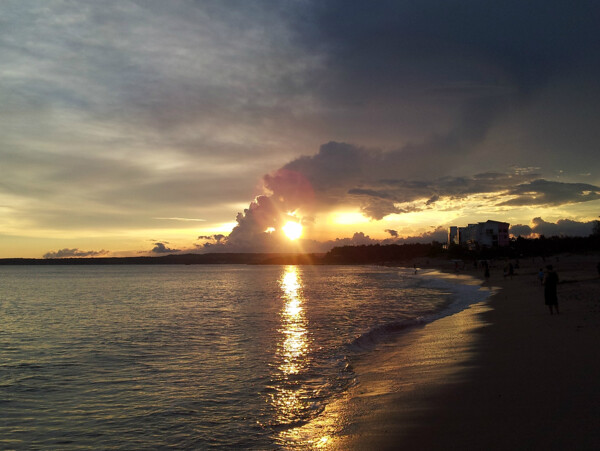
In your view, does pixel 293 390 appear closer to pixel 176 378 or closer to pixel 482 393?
pixel 176 378

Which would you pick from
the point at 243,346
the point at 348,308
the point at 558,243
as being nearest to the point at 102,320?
the point at 243,346

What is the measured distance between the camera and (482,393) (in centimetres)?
915

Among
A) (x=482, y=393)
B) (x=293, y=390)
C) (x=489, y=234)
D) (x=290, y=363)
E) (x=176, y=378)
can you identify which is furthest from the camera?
(x=489, y=234)

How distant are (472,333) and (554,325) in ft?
10.8

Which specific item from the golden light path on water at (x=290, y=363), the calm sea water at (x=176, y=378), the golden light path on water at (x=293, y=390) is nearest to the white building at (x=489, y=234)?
the calm sea water at (x=176, y=378)

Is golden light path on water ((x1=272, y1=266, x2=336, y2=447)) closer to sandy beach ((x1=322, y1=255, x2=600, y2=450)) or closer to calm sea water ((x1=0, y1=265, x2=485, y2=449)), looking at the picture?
calm sea water ((x1=0, y1=265, x2=485, y2=449))

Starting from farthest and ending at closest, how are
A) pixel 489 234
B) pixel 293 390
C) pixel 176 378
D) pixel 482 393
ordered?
pixel 489 234 < pixel 176 378 < pixel 293 390 < pixel 482 393

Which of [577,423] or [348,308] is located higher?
[577,423]

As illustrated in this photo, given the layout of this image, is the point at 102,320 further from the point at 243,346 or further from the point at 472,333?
the point at 472,333

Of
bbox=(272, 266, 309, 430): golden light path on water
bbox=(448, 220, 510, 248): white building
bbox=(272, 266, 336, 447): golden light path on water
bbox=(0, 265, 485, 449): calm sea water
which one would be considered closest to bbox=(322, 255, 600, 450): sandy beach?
bbox=(272, 266, 336, 447): golden light path on water

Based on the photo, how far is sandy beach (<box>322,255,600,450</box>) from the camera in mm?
6797

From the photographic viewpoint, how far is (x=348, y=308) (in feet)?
109

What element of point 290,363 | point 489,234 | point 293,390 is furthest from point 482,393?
point 489,234

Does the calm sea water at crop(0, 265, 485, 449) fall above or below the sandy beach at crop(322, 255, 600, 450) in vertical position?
below
